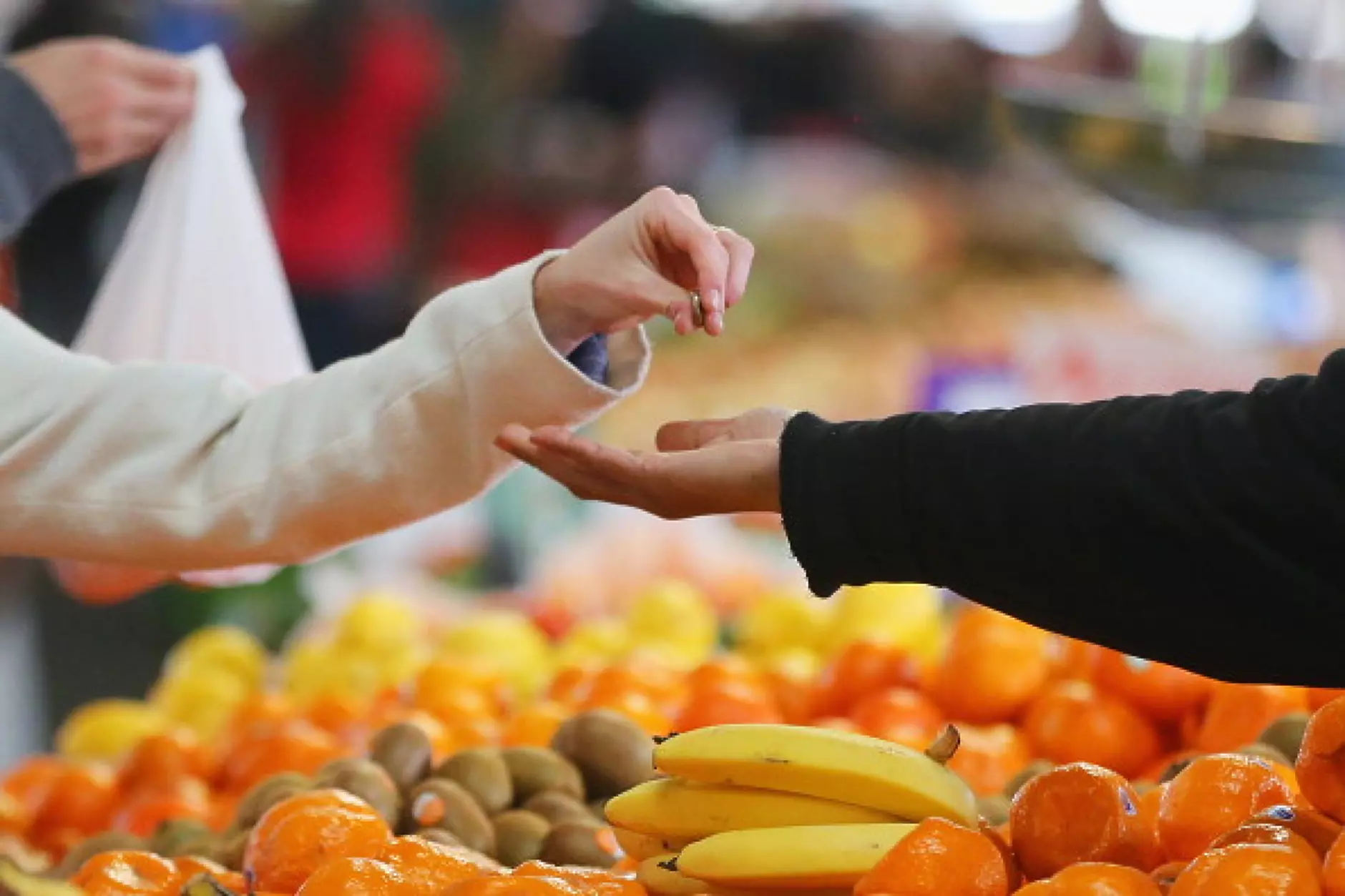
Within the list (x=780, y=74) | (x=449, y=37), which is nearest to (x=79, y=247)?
(x=449, y=37)

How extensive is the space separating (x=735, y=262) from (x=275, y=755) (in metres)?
1.04

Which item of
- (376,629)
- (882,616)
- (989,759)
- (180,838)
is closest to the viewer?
(180,838)

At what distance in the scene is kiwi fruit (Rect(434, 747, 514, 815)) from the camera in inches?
73.4

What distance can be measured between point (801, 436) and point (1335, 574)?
374 mm

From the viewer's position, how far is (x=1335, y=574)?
1.17m

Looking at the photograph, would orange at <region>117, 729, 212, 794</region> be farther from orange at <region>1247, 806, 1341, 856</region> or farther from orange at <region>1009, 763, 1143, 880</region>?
A: orange at <region>1247, 806, 1341, 856</region>

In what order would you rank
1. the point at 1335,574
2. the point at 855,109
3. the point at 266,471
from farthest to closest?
the point at 855,109 → the point at 266,471 → the point at 1335,574

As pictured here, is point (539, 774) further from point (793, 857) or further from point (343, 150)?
point (343, 150)

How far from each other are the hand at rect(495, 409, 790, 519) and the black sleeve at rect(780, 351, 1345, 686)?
0.05m

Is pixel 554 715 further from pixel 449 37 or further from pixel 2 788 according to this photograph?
pixel 449 37

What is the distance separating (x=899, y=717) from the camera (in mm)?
2217

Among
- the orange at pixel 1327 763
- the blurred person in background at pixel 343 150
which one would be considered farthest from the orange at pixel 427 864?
the blurred person in background at pixel 343 150

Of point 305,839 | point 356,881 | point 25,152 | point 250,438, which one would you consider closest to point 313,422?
point 250,438

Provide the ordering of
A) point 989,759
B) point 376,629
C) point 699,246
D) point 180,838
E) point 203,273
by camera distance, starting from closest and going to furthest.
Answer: point 699,246, point 180,838, point 989,759, point 203,273, point 376,629
